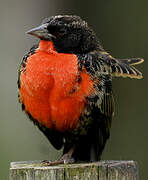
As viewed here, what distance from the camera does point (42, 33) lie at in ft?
24.7

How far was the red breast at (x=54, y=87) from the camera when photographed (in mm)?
7273

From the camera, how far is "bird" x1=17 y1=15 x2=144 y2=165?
7.30 metres

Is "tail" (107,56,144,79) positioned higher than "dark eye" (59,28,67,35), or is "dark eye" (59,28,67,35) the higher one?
"dark eye" (59,28,67,35)

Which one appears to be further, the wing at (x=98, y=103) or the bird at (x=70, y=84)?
the wing at (x=98, y=103)

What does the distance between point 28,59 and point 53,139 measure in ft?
3.33

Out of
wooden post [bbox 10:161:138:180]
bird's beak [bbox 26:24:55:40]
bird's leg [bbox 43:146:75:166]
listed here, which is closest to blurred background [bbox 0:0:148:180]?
bird's leg [bbox 43:146:75:166]

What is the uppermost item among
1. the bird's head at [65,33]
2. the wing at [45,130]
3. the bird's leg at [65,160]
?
the bird's head at [65,33]

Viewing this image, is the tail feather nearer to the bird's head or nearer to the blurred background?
the bird's head

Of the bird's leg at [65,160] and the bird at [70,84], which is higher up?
the bird at [70,84]

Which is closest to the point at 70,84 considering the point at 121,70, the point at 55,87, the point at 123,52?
the point at 55,87

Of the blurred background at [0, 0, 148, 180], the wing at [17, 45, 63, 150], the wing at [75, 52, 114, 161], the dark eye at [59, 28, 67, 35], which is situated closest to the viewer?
the wing at [75, 52, 114, 161]

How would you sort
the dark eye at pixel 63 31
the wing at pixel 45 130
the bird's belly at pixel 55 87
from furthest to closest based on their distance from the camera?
1. the dark eye at pixel 63 31
2. the wing at pixel 45 130
3. the bird's belly at pixel 55 87

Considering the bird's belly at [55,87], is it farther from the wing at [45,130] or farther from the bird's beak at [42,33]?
the bird's beak at [42,33]

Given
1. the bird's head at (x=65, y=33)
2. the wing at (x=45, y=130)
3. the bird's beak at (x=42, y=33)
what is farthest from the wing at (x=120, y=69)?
the wing at (x=45, y=130)
